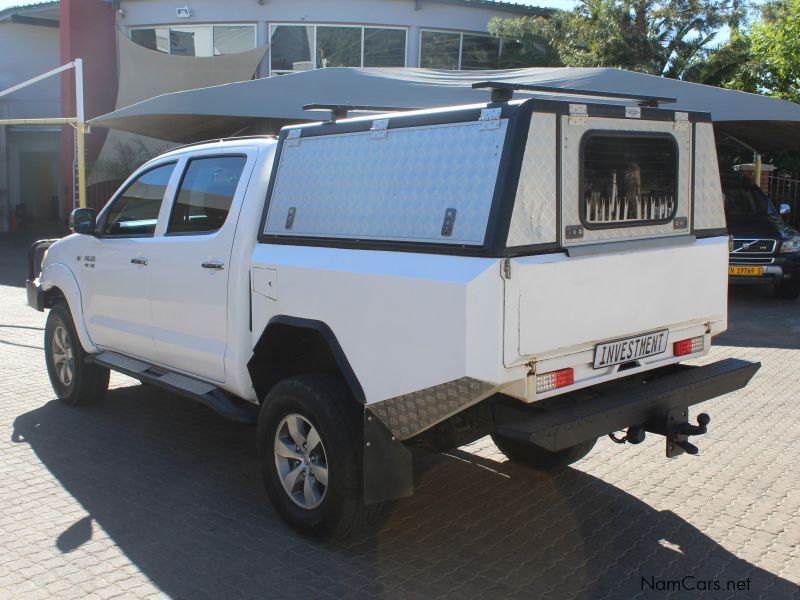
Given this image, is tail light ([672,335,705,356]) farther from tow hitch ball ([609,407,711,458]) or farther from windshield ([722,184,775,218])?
windshield ([722,184,775,218])

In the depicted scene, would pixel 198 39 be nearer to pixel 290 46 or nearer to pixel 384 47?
pixel 290 46

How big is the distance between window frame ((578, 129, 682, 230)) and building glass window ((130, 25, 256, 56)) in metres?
18.2

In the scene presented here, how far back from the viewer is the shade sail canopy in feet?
41.2


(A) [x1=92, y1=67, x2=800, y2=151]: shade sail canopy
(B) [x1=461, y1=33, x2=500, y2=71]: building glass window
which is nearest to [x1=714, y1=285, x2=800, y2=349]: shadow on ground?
(A) [x1=92, y1=67, x2=800, y2=151]: shade sail canopy

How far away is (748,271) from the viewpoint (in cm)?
1247

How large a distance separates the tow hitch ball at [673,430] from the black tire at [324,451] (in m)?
1.30

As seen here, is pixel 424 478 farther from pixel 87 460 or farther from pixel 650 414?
pixel 87 460

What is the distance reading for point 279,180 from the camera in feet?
15.6

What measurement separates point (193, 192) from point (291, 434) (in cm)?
184

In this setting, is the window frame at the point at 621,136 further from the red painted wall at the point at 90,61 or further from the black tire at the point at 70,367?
the red painted wall at the point at 90,61

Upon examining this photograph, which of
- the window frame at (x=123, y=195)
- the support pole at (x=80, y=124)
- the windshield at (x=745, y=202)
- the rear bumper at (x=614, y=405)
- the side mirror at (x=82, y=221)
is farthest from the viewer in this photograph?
the windshield at (x=745, y=202)

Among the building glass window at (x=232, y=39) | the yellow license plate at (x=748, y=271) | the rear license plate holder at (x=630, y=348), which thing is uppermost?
the building glass window at (x=232, y=39)

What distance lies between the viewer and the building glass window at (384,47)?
21.0m

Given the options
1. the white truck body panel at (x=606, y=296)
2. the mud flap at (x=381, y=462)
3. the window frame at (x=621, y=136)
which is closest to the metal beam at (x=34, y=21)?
the window frame at (x=621, y=136)
